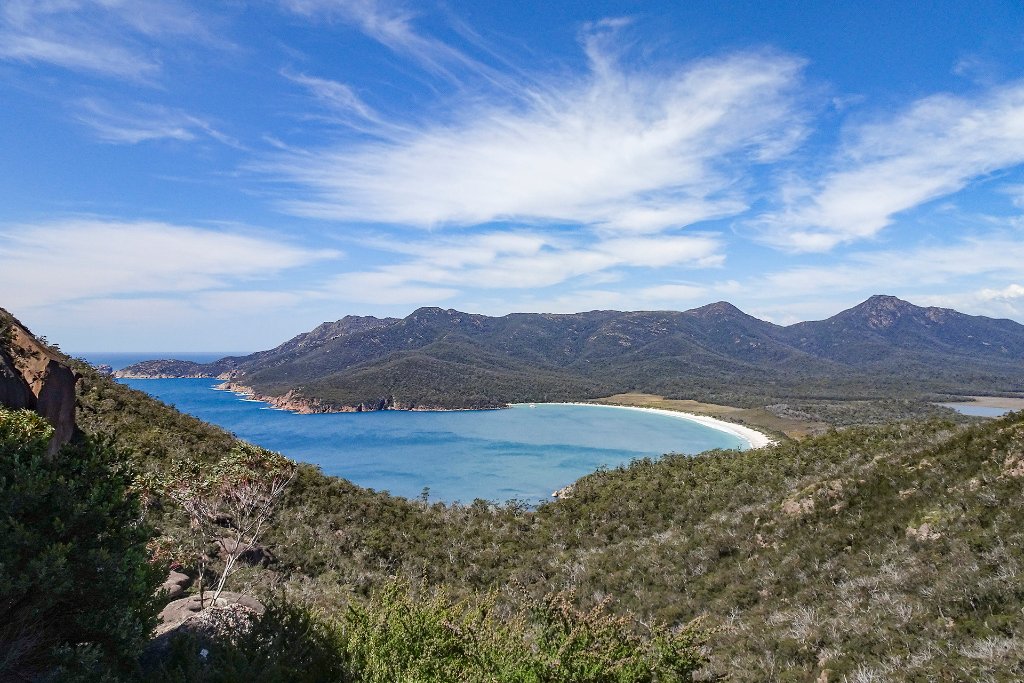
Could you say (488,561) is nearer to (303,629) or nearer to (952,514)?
(303,629)

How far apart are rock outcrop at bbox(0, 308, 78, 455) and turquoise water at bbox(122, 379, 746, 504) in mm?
46360

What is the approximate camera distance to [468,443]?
110 meters

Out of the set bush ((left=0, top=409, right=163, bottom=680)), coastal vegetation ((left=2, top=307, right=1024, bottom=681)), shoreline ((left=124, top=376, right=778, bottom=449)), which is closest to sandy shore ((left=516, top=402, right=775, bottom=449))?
shoreline ((left=124, top=376, right=778, bottom=449))

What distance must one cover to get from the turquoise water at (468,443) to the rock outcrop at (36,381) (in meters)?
46.4

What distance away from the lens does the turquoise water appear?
248 ft

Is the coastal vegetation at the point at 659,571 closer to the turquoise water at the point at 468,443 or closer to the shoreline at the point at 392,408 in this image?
the turquoise water at the point at 468,443

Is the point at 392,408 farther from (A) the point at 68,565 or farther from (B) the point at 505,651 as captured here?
(A) the point at 68,565

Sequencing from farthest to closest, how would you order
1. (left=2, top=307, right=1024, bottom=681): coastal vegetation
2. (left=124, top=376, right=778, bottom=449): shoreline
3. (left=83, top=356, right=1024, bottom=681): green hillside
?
1. (left=124, top=376, right=778, bottom=449): shoreline
2. (left=83, top=356, right=1024, bottom=681): green hillside
3. (left=2, top=307, right=1024, bottom=681): coastal vegetation

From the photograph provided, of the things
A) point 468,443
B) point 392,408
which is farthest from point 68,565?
point 392,408

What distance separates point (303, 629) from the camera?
30.7 feet

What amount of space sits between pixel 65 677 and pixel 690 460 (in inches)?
1273

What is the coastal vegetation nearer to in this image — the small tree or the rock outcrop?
the small tree

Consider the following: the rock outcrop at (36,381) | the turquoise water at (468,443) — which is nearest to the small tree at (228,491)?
the rock outcrop at (36,381)

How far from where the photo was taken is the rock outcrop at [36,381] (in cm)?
1090
